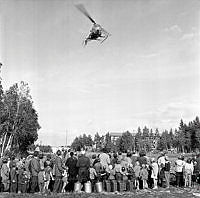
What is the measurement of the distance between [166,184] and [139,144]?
129055 millimetres

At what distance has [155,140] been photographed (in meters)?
170

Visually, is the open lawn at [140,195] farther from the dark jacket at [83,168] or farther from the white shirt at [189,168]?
the white shirt at [189,168]

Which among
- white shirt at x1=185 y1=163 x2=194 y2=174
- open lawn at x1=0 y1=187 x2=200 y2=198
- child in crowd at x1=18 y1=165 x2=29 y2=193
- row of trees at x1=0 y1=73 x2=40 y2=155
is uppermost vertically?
row of trees at x1=0 y1=73 x2=40 y2=155

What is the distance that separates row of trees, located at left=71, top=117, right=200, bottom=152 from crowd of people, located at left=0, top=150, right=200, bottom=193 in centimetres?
6839

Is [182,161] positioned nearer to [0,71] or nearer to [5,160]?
[5,160]

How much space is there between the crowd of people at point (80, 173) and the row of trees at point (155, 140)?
224 feet

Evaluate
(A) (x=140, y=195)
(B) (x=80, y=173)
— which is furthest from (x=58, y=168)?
(A) (x=140, y=195)

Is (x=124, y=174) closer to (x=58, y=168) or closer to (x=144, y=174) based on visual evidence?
(x=144, y=174)

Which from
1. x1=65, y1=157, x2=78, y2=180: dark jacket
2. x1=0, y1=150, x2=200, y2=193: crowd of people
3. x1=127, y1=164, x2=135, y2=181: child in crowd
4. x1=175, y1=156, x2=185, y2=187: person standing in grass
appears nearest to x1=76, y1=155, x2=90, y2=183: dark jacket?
x1=0, y1=150, x2=200, y2=193: crowd of people

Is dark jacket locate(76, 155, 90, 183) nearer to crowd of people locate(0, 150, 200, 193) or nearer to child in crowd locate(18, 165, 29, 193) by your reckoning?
crowd of people locate(0, 150, 200, 193)

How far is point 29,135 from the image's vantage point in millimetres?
59281

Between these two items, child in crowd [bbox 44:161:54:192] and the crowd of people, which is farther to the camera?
child in crowd [bbox 44:161:54:192]

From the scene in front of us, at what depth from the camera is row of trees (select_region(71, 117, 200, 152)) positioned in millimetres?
117137

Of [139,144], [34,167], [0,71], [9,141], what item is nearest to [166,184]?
[34,167]
